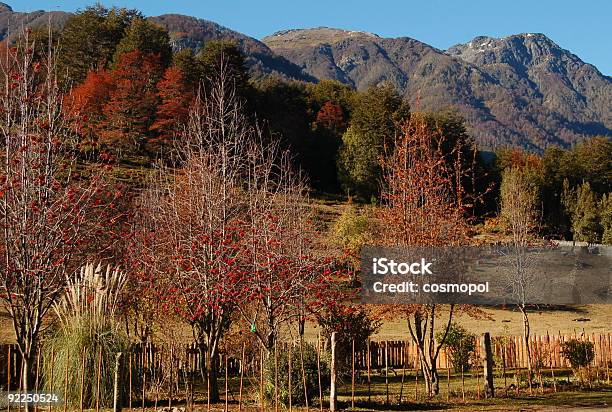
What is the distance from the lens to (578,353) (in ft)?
63.2

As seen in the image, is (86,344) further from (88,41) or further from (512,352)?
(88,41)

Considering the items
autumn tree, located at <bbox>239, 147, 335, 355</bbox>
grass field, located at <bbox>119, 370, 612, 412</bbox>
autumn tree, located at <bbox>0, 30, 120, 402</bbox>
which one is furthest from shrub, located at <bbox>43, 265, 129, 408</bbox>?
autumn tree, located at <bbox>239, 147, 335, 355</bbox>

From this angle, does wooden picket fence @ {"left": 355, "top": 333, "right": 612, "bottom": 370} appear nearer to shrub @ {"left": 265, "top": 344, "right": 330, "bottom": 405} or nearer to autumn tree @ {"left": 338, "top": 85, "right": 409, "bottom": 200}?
shrub @ {"left": 265, "top": 344, "right": 330, "bottom": 405}

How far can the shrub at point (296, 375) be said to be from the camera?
486 inches

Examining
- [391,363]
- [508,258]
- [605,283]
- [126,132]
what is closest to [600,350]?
[508,258]

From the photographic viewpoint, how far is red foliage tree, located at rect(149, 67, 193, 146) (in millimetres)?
47969

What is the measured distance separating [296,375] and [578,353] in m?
10.6

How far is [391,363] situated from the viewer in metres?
22.7

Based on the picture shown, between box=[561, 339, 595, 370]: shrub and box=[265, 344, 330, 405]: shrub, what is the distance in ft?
31.2

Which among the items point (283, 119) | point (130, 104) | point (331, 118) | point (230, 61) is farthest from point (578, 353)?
point (331, 118)

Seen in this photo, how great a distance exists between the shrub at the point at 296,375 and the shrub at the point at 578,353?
31.2 feet

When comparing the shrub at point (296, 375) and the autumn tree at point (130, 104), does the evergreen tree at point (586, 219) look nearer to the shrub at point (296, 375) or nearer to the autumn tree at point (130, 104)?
the autumn tree at point (130, 104)

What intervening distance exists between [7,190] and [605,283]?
127ft

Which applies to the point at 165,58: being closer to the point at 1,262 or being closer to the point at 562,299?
the point at 562,299
